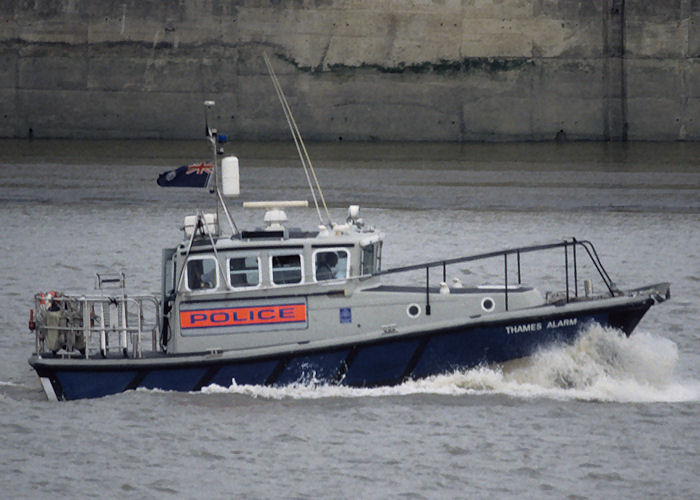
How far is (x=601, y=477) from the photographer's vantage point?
15086 mm

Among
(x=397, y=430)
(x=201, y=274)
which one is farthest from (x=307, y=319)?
(x=397, y=430)

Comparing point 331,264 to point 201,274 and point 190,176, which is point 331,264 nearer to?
point 201,274

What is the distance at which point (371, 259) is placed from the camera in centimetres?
1731

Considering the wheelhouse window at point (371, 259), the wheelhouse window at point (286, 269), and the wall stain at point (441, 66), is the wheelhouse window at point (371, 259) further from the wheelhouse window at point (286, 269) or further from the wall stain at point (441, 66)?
the wall stain at point (441, 66)

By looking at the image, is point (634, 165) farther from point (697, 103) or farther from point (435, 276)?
point (435, 276)

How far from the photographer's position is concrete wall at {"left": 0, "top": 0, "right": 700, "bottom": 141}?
3953cm

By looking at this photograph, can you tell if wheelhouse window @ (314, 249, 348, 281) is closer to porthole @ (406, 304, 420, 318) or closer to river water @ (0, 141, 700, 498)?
porthole @ (406, 304, 420, 318)

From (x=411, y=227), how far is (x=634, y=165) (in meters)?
9.08

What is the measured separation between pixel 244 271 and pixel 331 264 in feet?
3.22

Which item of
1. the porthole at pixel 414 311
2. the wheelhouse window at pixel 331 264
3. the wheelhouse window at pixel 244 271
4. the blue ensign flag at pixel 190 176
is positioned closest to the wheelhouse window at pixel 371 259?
the wheelhouse window at pixel 331 264

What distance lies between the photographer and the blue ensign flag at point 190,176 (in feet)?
56.7

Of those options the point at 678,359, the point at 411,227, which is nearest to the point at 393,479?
the point at 678,359

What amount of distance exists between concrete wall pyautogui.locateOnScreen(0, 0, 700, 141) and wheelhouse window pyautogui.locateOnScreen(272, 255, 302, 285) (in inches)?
905

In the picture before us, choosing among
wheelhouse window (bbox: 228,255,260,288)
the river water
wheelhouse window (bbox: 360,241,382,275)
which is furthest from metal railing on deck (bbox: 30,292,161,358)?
wheelhouse window (bbox: 360,241,382,275)
